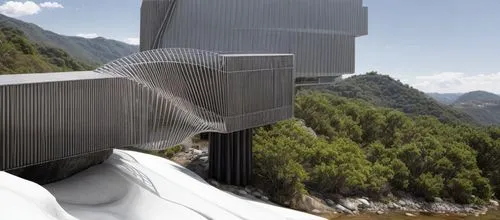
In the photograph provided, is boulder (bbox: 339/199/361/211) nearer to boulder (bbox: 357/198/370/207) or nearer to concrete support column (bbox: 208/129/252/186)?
boulder (bbox: 357/198/370/207)

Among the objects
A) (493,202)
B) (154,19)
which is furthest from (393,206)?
(154,19)

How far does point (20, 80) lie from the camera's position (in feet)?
42.0

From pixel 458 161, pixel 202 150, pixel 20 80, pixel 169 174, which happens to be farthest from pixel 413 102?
pixel 20 80

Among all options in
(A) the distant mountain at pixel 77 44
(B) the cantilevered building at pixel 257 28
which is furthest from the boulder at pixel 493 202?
(A) the distant mountain at pixel 77 44

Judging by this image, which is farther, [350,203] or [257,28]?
[257,28]

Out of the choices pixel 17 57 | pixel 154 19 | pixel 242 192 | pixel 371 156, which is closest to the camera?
pixel 242 192

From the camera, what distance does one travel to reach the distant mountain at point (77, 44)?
449ft

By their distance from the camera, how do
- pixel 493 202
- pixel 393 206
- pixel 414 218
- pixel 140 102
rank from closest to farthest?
pixel 140 102
pixel 414 218
pixel 393 206
pixel 493 202

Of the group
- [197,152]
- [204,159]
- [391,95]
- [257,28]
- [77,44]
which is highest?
[77,44]

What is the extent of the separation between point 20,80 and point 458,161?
82.3ft

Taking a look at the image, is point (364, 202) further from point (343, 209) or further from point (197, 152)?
point (197, 152)

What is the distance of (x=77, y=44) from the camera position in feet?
561

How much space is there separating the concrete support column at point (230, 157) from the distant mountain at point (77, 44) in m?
111

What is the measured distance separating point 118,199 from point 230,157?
965cm
